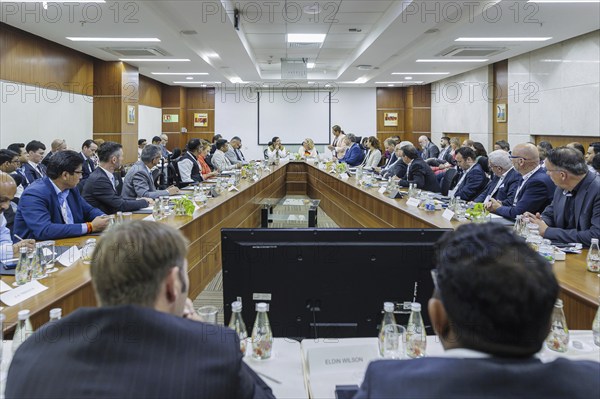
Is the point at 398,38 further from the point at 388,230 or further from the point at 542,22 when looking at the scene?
the point at 388,230

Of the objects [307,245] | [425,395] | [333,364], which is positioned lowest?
[333,364]

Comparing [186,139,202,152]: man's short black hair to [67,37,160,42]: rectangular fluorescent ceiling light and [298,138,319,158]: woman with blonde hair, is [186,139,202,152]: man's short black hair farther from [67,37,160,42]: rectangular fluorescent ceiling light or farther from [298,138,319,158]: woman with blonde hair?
[298,138,319,158]: woman with blonde hair

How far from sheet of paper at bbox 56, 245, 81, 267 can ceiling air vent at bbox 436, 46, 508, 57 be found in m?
8.00

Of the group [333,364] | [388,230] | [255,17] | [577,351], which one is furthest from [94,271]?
[255,17]

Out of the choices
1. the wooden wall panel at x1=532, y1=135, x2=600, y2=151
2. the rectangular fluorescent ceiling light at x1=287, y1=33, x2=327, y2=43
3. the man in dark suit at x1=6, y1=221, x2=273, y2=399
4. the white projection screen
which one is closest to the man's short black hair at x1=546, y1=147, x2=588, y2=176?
the man in dark suit at x1=6, y1=221, x2=273, y2=399

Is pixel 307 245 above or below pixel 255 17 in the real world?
below

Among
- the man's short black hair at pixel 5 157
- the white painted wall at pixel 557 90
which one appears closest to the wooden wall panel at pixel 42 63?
the man's short black hair at pixel 5 157

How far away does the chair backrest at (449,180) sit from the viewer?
613 centimetres

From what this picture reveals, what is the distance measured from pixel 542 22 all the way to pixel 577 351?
6.61 meters

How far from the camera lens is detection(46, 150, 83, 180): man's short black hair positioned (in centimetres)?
304

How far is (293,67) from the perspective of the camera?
1219 centimetres

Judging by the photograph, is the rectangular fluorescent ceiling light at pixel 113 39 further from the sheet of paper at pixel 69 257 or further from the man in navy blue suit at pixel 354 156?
the sheet of paper at pixel 69 257

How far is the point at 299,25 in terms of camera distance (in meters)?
8.08

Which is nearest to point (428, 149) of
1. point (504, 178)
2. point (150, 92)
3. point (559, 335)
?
point (504, 178)
